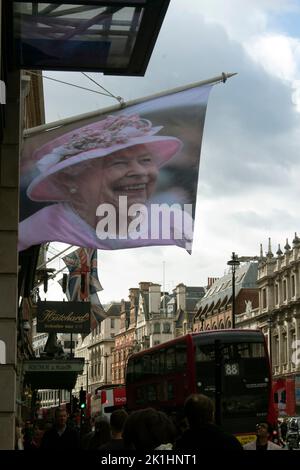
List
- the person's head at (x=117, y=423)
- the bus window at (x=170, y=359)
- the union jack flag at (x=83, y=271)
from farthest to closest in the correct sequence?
the union jack flag at (x=83, y=271)
the bus window at (x=170, y=359)
the person's head at (x=117, y=423)

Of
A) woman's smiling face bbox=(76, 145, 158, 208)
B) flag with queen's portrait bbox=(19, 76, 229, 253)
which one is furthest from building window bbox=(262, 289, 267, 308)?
woman's smiling face bbox=(76, 145, 158, 208)

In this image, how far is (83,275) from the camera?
30156mm

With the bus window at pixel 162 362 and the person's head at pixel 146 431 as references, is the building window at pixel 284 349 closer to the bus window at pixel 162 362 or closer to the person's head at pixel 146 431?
the bus window at pixel 162 362

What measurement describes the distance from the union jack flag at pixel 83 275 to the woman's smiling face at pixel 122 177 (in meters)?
16.3

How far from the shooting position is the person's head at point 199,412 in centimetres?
525

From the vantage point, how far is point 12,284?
30.8 feet

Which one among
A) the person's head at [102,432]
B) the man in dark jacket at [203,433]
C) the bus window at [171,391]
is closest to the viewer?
the man in dark jacket at [203,433]

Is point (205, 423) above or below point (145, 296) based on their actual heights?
below

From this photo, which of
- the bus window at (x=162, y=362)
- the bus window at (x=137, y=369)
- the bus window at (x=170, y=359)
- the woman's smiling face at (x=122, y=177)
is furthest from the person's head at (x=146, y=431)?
the bus window at (x=137, y=369)

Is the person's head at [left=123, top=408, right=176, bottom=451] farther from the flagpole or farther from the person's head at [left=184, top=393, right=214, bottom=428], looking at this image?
the flagpole

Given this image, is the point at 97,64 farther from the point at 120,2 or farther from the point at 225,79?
the point at 225,79

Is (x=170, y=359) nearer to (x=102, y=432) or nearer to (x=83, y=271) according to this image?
(x=83, y=271)

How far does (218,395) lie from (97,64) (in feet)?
46.7
